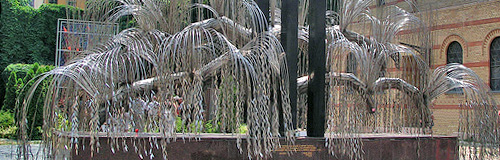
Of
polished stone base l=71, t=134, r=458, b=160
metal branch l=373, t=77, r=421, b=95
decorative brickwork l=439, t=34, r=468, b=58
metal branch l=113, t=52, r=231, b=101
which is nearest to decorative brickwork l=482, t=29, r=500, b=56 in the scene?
decorative brickwork l=439, t=34, r=468, b=58

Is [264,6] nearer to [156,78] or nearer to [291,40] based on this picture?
[291,40]

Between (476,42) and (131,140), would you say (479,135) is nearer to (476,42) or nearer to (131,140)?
(131,140)

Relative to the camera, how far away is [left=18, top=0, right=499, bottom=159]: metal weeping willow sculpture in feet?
17.1

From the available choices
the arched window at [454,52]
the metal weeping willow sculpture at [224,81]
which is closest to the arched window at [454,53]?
the arched window at [454,52]

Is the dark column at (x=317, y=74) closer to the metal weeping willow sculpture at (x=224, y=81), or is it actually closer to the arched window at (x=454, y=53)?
the metal weeping willow sculpture at (x=224, y=81)

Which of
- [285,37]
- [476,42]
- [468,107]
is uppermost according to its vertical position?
[476,42]

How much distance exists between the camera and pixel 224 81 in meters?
5.86

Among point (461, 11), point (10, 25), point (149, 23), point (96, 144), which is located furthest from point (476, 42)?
point (10, 25)

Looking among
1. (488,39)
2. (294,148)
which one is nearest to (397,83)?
(294,148)

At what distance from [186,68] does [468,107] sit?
4511 mm

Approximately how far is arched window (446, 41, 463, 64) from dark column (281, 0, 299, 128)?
12735mm

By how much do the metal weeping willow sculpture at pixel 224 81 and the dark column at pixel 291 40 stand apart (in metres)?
0.14

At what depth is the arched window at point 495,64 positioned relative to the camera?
16.4m

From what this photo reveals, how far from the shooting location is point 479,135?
7199 mm
